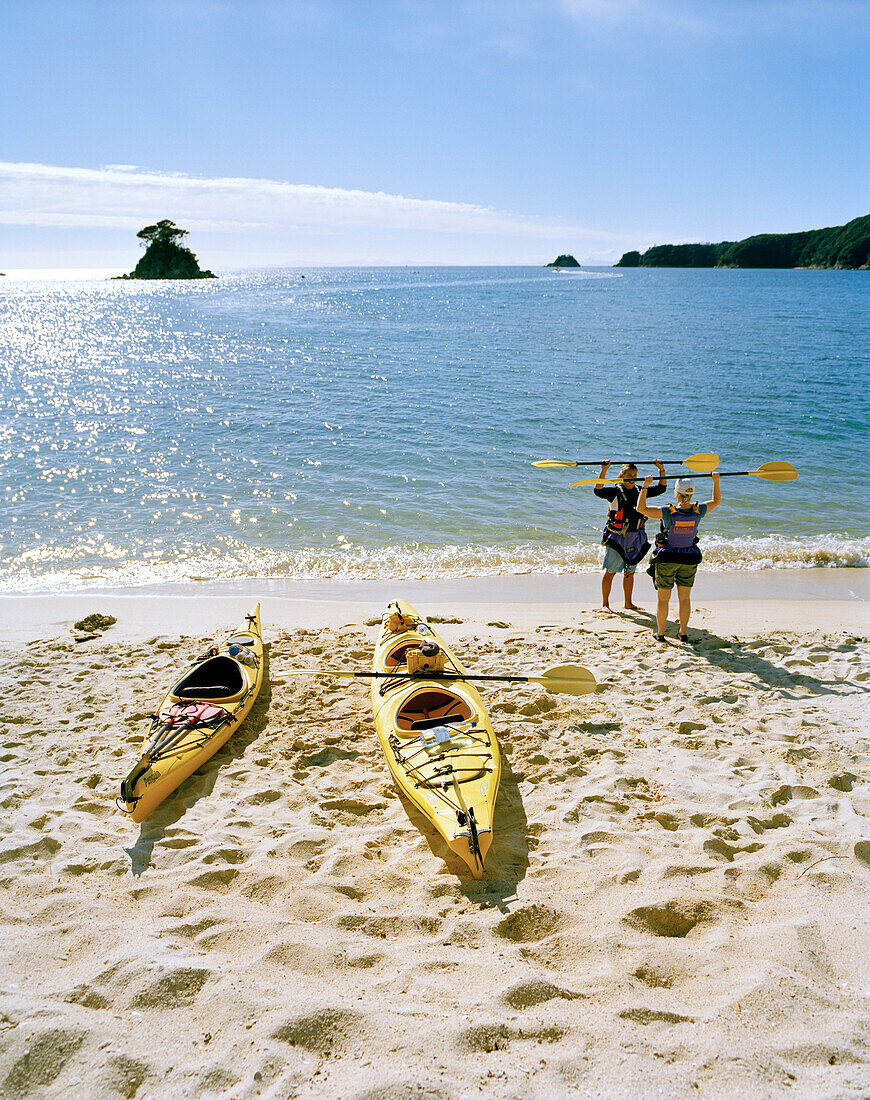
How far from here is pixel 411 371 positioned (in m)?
31.4

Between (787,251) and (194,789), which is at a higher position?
(787,251)

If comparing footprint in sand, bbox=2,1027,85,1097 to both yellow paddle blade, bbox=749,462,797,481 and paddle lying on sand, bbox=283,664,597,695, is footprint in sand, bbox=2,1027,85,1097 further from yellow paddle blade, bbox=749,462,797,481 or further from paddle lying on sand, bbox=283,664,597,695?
yellow paddle blade, bbox=749,462,797,481

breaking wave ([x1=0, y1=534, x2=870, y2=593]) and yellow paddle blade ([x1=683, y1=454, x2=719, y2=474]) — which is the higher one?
yellow paddle blade ([x1=683, y1=454, x2=719, y2=474])

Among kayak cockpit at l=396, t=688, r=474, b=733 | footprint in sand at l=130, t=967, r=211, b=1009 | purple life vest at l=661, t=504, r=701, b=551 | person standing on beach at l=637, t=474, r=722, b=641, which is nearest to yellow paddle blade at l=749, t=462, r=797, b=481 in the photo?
person standing on beach at l=637, t=474, r=722, b=641

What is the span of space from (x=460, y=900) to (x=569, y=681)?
2.45 m

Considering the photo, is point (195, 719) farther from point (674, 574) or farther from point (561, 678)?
point (674, 574)

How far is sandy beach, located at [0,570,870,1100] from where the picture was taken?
2.78 m

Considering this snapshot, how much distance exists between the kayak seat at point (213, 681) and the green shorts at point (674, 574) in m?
4.76

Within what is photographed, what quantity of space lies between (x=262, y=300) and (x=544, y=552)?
82.9 m

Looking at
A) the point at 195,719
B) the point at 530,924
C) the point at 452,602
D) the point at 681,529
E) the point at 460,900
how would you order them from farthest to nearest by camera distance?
the point at 452,602 → the point at 681,529 → the point at 195,719 → the point at 460,900 → the point at 530,924

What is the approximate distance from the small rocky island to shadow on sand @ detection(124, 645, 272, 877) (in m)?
134

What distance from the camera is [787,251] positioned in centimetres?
13875

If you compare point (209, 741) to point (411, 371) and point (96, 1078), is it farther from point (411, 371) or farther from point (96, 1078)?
point (411, 371)

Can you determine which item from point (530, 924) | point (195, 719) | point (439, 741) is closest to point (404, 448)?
point (195, 719)
